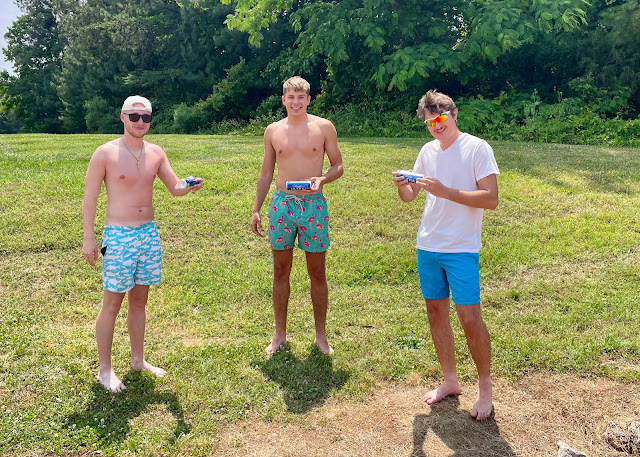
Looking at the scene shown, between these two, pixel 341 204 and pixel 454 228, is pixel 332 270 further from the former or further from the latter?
pixel 454 228

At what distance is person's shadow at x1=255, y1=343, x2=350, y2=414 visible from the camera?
423 centimetres

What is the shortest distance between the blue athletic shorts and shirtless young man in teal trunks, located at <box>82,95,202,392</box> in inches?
67.5

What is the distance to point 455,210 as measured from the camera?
144 inches

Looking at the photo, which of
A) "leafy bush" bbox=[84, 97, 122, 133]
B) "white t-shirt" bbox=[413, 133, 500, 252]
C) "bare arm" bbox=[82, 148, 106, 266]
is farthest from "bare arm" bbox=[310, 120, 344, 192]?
"leafy bush" bbox=[84, 97, 122, 133]

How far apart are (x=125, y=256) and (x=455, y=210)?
224 centimetres

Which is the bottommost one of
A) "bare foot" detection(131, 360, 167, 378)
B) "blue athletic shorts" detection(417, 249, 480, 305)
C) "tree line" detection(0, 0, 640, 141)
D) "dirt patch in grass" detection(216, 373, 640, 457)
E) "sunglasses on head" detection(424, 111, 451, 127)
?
"dirt patch in grass" detection(216, 373, 640, 457)

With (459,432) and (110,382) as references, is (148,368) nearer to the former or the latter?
(110,382)

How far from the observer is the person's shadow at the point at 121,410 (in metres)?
3.78

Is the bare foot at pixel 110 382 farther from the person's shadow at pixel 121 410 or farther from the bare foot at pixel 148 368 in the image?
the bare foot at pixel 148 368

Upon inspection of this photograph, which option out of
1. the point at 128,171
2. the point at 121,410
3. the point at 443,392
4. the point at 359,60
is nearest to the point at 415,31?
the point at 359,60

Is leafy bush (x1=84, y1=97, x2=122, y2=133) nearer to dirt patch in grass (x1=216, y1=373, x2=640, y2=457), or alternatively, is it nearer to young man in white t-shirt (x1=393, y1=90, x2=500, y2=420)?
dirt patch in grass (x1=216, y1=373, x2=640, y2=457)

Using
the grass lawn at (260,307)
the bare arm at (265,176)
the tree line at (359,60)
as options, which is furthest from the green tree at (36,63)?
the bare arm at (265,176)

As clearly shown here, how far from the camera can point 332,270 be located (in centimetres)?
675

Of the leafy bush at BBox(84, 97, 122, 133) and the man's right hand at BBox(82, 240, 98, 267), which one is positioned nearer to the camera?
the man's right hand at BBox(82, 240, 98, 267)
